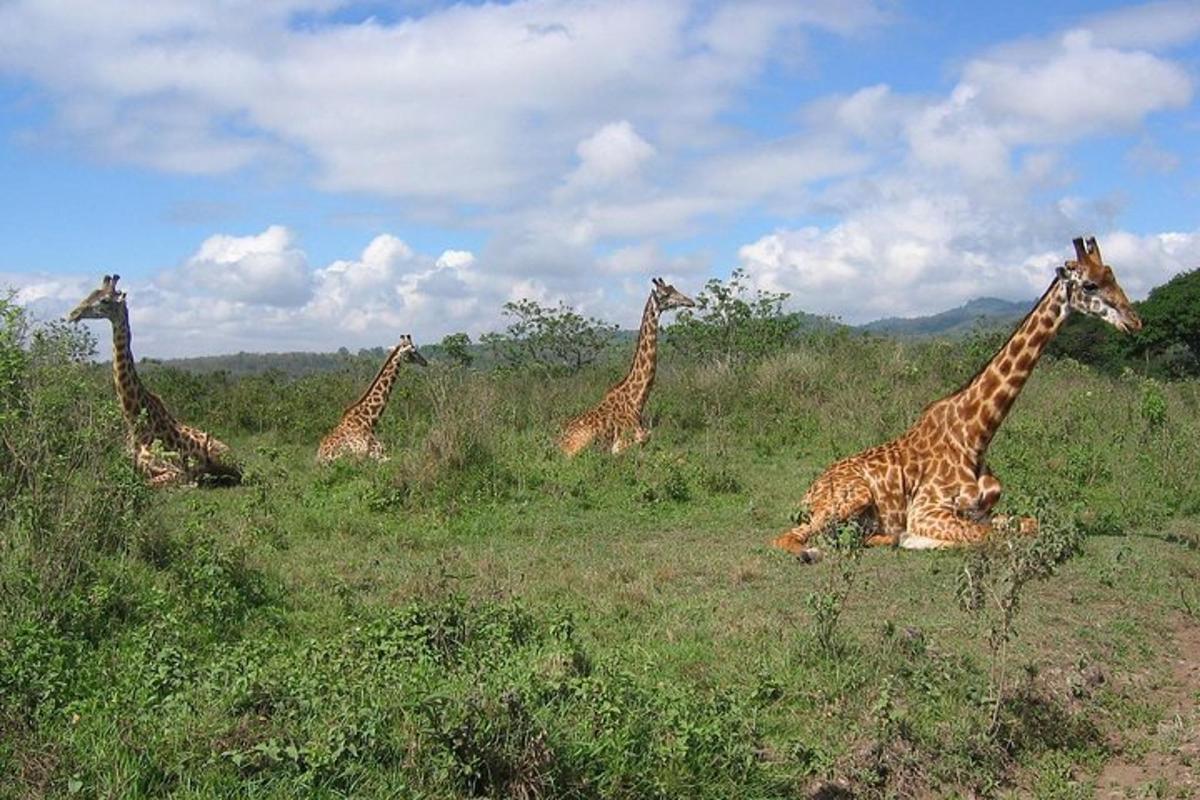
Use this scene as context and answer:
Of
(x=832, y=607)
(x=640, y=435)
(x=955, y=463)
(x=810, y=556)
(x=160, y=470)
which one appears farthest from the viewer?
(x=640, y=435)

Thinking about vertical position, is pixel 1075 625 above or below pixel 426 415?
below

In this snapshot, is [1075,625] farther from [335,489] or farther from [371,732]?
[335,489]

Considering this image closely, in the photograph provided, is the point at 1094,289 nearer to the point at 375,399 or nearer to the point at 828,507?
the point at 828,507

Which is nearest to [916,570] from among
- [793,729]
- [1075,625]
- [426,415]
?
[1075,625]

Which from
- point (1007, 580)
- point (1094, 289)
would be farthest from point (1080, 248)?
point (1007, 580)

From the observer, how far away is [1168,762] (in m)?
5.46

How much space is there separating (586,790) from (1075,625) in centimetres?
395

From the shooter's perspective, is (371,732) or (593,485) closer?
(371,732)

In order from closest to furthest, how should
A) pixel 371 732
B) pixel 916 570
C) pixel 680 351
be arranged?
pixel 371 732
pixel 916 570
pixel 680 351

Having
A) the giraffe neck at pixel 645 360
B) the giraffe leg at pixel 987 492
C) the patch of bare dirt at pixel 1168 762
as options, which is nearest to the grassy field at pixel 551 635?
the patch of bare dirt at pixel 1168 762

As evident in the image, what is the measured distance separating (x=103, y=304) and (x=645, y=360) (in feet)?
22.2

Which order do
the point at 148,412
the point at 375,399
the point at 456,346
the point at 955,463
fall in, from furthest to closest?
the point at 456,346 < the point at 375,399 < the point at 148,412 < the point at 955,463

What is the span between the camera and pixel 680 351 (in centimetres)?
2339

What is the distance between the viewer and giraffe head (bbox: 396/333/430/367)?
15.7 meters
